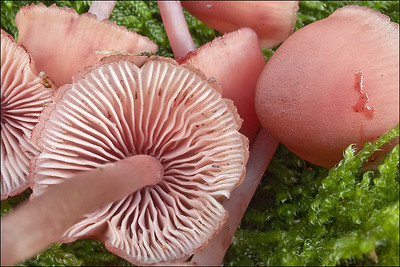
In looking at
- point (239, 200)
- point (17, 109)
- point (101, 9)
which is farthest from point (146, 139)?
point (101, 9)

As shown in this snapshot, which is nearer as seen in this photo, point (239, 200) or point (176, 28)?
point (239, 200)

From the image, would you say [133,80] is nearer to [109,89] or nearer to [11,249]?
[109,89]

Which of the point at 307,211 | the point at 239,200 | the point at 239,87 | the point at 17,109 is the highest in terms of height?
the point at 17,109

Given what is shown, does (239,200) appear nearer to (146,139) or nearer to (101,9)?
(146,139)

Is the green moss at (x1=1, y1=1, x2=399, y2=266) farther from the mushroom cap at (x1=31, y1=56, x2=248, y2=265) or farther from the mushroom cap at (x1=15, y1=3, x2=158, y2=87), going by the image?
the mushroom cap at (x1=15, y1=3, x2=158, y2=87)

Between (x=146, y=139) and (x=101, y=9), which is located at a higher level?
(x=101, y=9)

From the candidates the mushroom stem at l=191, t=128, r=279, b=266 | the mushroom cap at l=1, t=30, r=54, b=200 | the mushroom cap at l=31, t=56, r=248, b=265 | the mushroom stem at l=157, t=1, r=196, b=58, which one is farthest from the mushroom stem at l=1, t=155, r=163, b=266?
the mushroom stem at l=157, t=1, r=196, b=58
